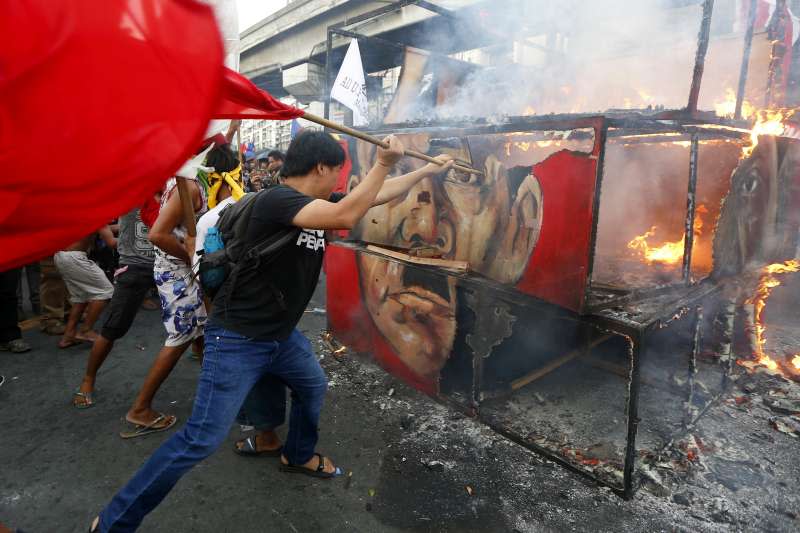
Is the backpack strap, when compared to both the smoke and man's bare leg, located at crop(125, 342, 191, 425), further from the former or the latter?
the smoke

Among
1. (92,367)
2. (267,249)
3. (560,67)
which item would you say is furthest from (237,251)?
(560,67)

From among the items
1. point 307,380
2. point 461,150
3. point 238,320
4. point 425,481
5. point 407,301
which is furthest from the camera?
point 407,301

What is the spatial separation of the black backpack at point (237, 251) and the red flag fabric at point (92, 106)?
1247 mm

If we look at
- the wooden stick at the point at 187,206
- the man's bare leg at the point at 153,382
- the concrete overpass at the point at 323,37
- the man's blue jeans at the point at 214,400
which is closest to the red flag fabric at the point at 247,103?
the man's blue jeans at the point at 214,400

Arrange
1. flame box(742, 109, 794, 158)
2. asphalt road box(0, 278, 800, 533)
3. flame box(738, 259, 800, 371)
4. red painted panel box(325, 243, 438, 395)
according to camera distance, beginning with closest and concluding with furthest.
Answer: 1. asphalt road box(0, 278, 800, 533)
2. flame box(742, 109, 794, 158)
3. red painted panel box(325, 243, 438, 395)
4. flame box(738, 259, 800, 371)

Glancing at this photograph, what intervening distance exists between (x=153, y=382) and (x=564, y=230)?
11.5 ft

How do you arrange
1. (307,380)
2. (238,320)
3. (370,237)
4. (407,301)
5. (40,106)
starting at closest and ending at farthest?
1. (40,106)
2. (238,320)
3. (307,380)
4. (407,301)
5. (370,237)

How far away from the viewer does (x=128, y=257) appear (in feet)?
14.1

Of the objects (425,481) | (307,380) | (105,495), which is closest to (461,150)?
(307,380)

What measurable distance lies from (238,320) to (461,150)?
240cm

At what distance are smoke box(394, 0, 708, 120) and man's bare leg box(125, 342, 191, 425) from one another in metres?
4.07

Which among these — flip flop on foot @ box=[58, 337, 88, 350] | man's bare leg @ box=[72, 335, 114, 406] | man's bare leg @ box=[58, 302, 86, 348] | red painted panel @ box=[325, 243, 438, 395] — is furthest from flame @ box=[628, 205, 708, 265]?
flip flop on foot @ box=[58, 337, 88, 350]

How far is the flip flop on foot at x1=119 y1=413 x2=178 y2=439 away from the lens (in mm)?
3869

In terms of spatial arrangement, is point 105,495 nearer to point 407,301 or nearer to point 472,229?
point 407,301
